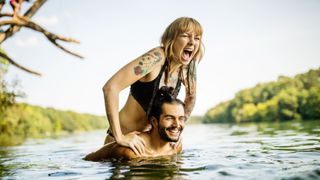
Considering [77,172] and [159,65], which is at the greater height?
[159,65]

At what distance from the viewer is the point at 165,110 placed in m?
5.27

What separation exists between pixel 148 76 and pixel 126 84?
1.62 ft

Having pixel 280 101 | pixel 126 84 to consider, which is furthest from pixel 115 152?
pixel 280 101

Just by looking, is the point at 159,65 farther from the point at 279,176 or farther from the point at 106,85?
the point at 279,176

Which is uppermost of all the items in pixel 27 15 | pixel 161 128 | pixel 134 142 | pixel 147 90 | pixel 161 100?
pixel 27 15

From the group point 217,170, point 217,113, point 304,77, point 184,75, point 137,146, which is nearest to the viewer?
point 217,170

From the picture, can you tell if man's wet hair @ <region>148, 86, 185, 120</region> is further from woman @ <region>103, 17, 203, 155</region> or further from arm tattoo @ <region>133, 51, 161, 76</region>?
arm tattoo @ <region>133, 51, 161, 76</region>

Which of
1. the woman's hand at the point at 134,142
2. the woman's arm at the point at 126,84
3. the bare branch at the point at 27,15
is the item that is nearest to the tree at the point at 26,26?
the bare branch at the point at 27,15

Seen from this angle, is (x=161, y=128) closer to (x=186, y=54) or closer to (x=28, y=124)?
(x=186, y=54)

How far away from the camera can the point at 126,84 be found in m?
4.93

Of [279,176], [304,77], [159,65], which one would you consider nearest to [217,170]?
[279,176]

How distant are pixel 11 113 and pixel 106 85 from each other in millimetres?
39743

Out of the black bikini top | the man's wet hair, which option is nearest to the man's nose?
the man's wet hair

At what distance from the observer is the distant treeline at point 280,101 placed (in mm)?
80938
